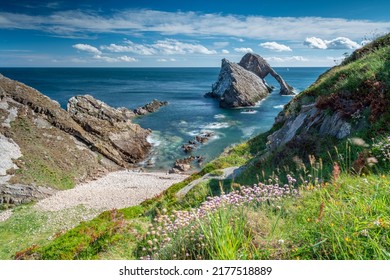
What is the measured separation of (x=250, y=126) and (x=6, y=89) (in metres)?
41.3

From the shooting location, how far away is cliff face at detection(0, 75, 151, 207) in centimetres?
3181

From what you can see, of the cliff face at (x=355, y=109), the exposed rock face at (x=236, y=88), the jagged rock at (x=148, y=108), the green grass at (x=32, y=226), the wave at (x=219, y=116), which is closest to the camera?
the cliff face at (x=355, y=109)

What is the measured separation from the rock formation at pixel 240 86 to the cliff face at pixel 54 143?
1635 inches

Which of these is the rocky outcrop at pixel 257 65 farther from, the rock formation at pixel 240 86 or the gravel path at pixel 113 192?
the gravel path at pixel 113 192

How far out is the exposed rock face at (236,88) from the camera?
85.8m

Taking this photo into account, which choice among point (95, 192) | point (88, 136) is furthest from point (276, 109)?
point (95, 192)

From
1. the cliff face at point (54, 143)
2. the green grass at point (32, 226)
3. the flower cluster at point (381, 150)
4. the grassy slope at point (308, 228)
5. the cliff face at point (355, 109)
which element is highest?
the cliff face at point (355, 109)

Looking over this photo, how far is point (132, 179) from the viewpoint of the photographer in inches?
1384

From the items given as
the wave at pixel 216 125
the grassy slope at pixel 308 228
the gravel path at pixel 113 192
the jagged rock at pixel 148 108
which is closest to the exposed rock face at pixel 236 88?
the jagged rock at pixel 148 108

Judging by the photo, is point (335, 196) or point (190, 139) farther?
point (190, 139)

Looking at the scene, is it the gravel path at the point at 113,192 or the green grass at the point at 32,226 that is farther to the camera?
the gravel path at the point at 113,192

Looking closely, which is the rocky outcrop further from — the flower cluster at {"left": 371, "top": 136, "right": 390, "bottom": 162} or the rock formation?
the flower cluster at {"left": 371, "top": 136, "right": 390, "bottom": 162}

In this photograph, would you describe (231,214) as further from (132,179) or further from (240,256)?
(132,179)

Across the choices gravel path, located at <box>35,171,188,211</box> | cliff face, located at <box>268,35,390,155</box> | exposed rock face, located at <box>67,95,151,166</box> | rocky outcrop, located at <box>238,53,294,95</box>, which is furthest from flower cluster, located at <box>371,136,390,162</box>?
rocky outcrop, located at <box>238,53,294,95</box>
